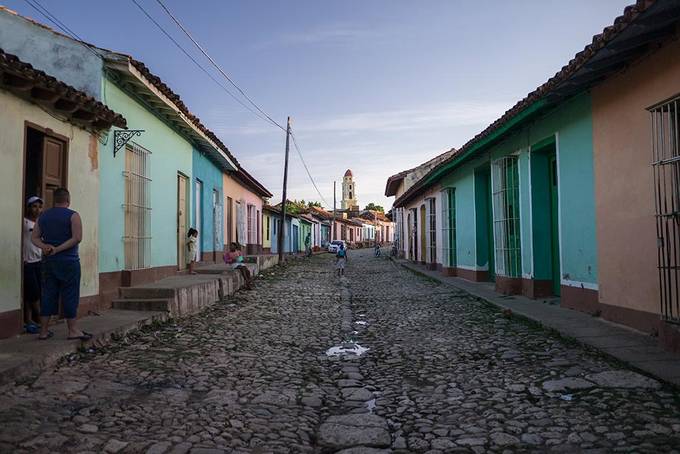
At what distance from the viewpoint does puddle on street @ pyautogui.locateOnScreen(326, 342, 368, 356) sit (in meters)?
5.76

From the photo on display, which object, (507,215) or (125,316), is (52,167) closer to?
(125,316)

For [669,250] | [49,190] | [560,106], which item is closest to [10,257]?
[49,190]

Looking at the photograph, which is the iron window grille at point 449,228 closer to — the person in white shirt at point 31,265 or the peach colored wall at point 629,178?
the peach colored wall at point 629,178

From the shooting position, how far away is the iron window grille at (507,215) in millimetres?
9828

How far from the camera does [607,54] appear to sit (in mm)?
5543

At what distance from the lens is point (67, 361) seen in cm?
486

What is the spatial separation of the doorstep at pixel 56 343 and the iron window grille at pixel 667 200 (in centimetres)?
522

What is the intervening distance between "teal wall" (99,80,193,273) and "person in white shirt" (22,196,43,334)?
169 cm

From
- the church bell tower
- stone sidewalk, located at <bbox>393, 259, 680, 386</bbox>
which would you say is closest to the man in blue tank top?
stone sidewalk, located at <bbox>393, 259, 680, 386</bbox>

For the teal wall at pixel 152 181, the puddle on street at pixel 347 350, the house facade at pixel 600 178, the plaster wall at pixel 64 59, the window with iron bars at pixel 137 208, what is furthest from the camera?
the window with iron bars at pixel 137 208

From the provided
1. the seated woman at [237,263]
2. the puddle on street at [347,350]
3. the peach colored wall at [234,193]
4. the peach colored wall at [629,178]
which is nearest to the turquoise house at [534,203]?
the peach colored wall at [629,178]

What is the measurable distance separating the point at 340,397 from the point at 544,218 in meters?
6.06

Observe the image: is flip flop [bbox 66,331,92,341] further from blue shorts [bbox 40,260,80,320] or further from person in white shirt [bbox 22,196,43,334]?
person in white shirt [bbox 22,196,43,334]

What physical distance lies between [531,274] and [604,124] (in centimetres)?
336
